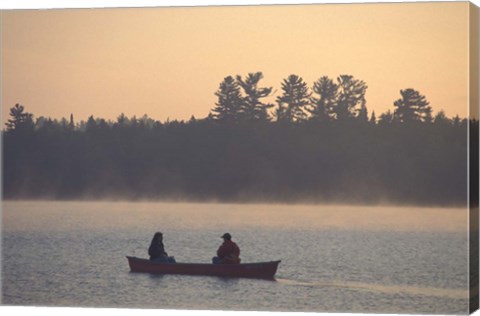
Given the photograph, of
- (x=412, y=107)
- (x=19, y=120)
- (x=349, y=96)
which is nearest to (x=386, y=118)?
(x=412, y=107)

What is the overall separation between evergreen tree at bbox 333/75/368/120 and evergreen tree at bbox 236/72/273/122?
35.8 inches

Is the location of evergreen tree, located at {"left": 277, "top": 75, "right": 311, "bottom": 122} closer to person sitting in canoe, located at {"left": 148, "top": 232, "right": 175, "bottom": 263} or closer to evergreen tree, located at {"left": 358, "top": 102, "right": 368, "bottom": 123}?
evergreen tree, located at {"left": 358, "top": 102, "right": 368, "bottom": 123}

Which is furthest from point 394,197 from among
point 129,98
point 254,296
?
point 129,98

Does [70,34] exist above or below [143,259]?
above

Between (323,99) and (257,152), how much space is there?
109 centimetres

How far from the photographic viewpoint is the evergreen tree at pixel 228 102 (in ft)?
71.0

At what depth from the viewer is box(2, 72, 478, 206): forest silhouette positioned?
828 inches

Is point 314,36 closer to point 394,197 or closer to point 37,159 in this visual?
point 394,197

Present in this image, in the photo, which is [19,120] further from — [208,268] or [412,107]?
[412,107]

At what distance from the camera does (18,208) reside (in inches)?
880

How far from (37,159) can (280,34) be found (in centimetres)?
364

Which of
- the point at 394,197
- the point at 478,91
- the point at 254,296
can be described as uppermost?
the point at 478,91

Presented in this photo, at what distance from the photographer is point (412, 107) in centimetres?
2106

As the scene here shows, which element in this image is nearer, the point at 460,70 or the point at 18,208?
the point at 460,70
